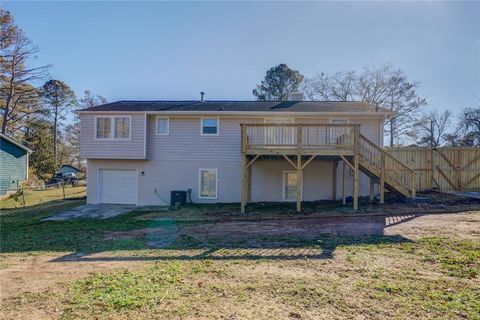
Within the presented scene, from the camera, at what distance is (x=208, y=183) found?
1439 cm

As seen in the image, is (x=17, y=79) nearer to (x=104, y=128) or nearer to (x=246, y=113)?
(x=104, y=128)

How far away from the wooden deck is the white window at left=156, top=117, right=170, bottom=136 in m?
4.44

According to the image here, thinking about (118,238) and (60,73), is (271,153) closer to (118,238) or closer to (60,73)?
(118,238)

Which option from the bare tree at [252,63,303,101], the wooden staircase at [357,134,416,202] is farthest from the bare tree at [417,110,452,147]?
the wooden staircase at [357,134,416,202]

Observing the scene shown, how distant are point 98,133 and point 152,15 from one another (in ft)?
21.1

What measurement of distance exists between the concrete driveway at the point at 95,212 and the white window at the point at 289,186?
7.25 metres

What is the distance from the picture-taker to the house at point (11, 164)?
21.4 metres

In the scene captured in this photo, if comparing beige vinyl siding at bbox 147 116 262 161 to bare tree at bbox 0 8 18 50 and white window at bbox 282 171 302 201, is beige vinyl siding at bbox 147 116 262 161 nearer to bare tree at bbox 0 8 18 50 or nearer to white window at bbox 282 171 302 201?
white window at bbox 282 171 302 201

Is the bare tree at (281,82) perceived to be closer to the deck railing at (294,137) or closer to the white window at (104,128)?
the deck railing at (294,137)

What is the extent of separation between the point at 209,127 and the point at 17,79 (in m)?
27.3

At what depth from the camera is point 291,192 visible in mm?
14203

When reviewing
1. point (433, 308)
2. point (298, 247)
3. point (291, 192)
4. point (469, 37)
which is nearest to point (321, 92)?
point (469, 37)

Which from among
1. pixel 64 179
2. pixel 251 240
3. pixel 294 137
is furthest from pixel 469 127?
pixel 64 179

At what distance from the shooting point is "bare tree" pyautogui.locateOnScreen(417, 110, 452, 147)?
29.4m
